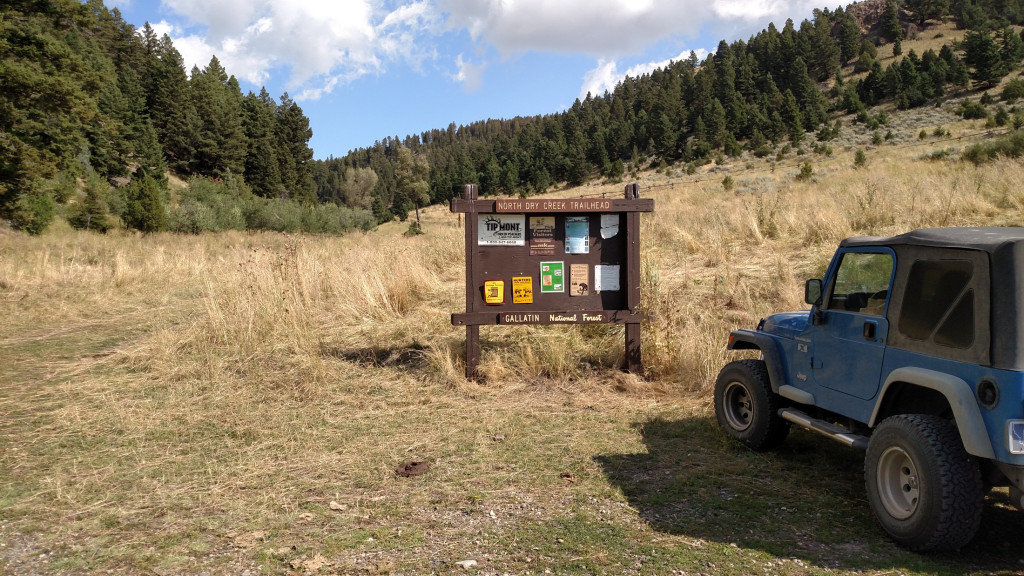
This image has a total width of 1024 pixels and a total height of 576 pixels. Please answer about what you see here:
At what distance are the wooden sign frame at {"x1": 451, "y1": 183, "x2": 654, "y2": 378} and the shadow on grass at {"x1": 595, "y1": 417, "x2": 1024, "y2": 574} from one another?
1.87 meters

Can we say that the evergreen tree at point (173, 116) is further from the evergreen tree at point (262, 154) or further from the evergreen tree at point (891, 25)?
the evergreen tree at point (891, 25)

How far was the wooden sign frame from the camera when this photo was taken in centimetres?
688

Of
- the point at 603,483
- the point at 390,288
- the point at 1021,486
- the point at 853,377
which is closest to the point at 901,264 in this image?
the point at 853,377

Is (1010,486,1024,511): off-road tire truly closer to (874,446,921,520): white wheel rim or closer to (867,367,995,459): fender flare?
(867,367,995,459): fender flare

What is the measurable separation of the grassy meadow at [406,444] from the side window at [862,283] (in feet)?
3.97

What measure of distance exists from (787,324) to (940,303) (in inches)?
59.7

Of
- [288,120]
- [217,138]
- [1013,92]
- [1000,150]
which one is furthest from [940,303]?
[288,120]

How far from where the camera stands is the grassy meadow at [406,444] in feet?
11.0

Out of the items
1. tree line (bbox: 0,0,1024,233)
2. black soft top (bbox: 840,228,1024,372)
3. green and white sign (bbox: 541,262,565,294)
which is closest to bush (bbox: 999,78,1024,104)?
tree line (bbox: 0,0,1024,233)

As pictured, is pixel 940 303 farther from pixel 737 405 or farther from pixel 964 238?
pixel 737 405

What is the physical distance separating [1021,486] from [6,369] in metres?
9.61

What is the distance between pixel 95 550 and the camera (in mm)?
3393

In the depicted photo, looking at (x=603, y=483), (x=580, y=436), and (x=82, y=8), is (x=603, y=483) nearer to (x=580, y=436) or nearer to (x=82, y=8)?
(x=580, y=436)

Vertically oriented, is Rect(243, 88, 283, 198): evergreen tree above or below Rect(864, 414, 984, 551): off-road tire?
above
